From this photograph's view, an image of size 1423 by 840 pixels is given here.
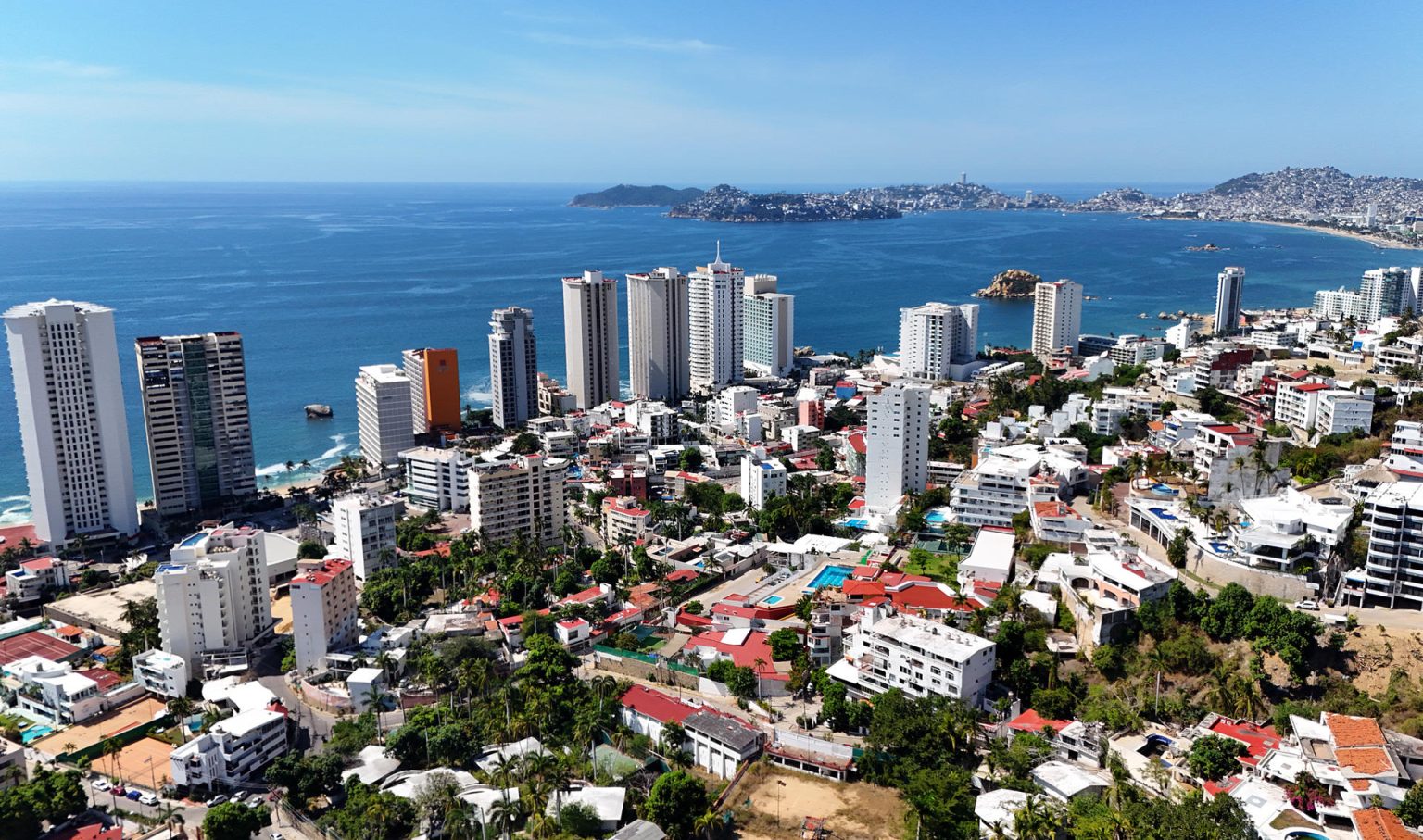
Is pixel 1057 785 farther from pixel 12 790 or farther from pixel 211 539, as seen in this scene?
pixel 211 539


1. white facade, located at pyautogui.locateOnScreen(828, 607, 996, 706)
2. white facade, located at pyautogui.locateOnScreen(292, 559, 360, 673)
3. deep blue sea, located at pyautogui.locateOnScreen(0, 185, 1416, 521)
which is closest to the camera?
white facade, located at pyautogui.locateOnScreen(828, 607, 996, 706)

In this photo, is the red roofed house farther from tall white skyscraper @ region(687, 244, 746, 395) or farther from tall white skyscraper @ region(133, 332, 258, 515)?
tall white skyscraper @ region(687, 244, 746, 395)

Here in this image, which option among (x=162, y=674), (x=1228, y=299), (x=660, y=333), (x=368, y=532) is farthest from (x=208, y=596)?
(x=1228, y=299)

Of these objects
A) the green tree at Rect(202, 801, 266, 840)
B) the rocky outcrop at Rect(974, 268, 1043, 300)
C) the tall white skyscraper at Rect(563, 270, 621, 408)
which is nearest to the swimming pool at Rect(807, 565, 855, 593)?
the green tree at Rect(202, 801, 266, 840)

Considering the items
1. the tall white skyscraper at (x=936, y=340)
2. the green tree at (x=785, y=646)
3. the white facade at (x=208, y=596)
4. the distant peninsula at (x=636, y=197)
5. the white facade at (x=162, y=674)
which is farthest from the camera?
the distant peninsula at (x=636, y=197)

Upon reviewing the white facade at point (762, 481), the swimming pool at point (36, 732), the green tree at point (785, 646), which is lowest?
the swimming pool at point (36, 732)

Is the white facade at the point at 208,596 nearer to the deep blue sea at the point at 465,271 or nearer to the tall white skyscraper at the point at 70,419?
the tall white skyscraper at the point at 70,419

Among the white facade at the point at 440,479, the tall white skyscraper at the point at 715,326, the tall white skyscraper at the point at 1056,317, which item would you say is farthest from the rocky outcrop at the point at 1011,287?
the white facade at the point at 440,479

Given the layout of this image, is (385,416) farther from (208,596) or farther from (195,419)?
(208,596)
